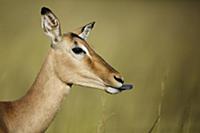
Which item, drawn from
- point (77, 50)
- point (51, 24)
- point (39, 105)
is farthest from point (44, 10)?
point (39, 105)

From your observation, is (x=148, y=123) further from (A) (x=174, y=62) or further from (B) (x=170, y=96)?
(A) (x=174, y=62)

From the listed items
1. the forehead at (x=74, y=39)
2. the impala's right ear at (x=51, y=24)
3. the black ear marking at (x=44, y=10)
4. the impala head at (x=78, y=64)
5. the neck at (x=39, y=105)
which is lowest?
the neck at (x=39, y=105)

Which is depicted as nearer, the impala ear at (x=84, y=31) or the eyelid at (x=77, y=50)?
the eyelid at (x=77, y=50)

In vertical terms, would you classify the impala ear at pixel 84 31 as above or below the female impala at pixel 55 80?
above

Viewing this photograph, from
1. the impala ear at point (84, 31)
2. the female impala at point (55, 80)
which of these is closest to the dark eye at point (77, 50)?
the female impala at point (55, 80)

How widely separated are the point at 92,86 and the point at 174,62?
494mm

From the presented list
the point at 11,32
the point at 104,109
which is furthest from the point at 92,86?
the point at 11,32

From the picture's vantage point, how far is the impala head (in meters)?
1.69

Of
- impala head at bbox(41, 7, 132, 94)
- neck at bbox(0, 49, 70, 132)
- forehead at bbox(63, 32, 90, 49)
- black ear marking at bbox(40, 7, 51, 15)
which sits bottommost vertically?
neck at bbox(0, 49, 70, 132)

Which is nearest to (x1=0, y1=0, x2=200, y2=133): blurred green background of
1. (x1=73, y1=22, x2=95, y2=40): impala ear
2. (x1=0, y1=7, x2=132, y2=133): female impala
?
(x1=73, y1=22, x2=95, y2=40): impala ear

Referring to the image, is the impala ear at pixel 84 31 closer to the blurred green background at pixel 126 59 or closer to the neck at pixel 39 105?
the blurred green background at pixel 126 59

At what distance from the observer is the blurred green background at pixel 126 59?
1.85m

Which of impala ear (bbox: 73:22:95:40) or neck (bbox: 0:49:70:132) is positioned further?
impala ear (bbox: 73:22:95:40)

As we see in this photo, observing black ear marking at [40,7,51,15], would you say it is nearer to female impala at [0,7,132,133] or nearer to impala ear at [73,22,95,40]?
female impala at [0,7,132,133]
